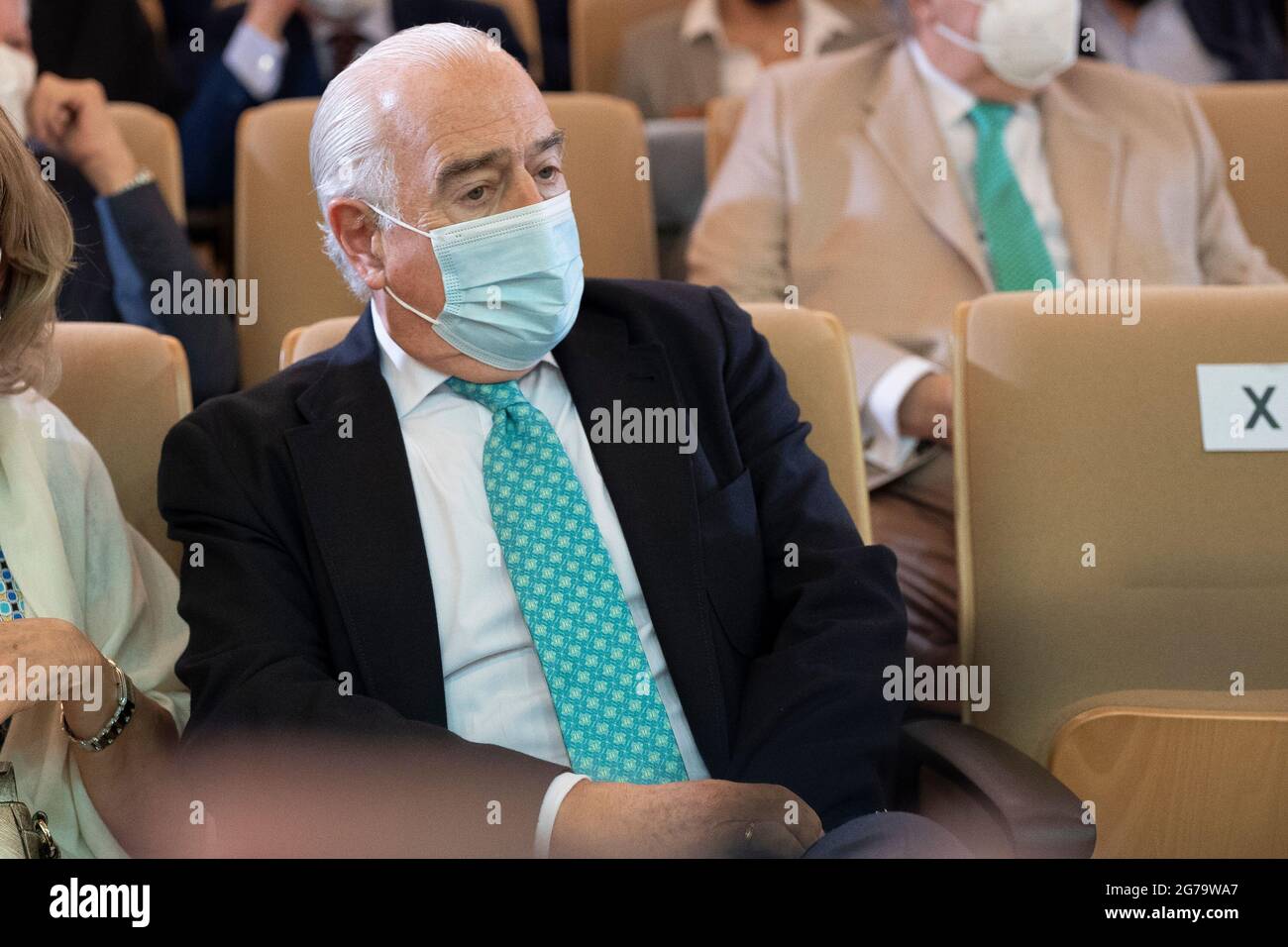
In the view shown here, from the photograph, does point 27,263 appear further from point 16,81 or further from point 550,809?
point 16,81

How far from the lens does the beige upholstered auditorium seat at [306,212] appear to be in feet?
8.63

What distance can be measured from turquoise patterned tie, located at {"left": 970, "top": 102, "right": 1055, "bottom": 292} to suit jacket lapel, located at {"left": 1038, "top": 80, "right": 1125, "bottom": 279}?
0.06 m

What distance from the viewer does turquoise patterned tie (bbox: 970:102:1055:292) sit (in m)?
2.65

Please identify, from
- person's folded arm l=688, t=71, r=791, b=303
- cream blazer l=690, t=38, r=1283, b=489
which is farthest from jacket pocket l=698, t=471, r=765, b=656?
person's folded arm l=688, t=71, r=791, b=303

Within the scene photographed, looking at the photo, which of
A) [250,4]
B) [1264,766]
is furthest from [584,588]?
[250,4]

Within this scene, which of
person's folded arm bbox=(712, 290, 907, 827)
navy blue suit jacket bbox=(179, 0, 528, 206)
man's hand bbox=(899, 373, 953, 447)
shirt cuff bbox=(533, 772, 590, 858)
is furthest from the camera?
navy blue suit jacket bbox=(179, 0, 528, 206)

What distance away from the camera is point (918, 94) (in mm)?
2768

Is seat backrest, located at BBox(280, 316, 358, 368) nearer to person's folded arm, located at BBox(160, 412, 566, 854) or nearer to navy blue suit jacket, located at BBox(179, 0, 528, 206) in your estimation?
person's folded arm, located at BBox(160, 412, 566, 854)

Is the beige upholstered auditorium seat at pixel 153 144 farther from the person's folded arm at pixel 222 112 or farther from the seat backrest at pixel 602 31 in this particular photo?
the seat backrest at pixel 602 31

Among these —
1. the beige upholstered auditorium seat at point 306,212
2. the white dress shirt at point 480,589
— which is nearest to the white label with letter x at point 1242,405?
the white dress shirt at point 480,589

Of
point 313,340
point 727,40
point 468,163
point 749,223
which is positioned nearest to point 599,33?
point 727,40

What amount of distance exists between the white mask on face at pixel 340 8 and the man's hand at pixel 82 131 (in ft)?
2.39

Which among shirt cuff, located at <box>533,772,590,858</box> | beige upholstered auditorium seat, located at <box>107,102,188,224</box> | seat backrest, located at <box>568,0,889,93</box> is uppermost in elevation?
seat backrest, located at <box>568,0,889,93</box>

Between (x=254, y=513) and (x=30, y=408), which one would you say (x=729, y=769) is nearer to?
(x=254, y=513)
